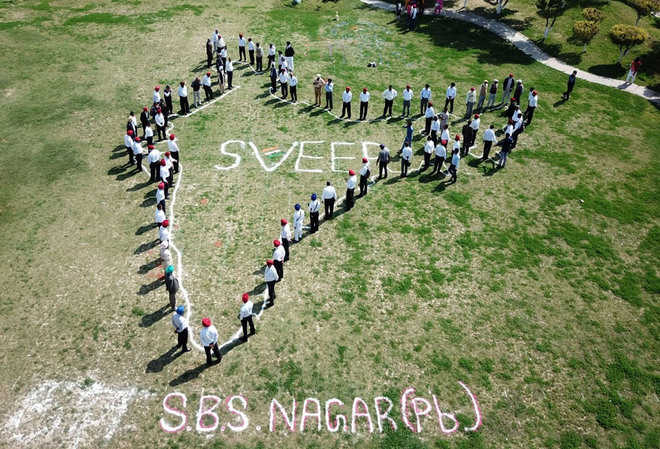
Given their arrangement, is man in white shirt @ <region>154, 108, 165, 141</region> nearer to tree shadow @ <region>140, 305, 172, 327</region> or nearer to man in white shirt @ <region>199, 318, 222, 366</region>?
tree shadow @ <region>140, 305, 172, 327</region>

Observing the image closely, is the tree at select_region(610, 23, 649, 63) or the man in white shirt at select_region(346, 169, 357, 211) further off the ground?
the tree at select_region(610, 23, 649, 63)

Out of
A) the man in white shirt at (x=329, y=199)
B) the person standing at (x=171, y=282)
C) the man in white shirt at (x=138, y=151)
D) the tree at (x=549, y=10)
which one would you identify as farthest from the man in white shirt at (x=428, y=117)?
the tree at (x=549, y=10)

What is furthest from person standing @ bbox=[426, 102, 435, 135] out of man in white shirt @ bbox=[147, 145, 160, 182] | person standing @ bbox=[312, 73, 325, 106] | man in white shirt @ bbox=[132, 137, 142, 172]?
man in white shirt @ bbox=[132, 137, 142, 172]

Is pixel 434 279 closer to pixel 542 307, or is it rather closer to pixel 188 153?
pixel 542 307

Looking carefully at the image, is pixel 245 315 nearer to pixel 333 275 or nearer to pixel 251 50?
pixel 333 275

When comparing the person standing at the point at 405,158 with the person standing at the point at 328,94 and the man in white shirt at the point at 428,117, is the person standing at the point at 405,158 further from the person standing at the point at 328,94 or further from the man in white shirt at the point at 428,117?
the person standing at the point at 328,94

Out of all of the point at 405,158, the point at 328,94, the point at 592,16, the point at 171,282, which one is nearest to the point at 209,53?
the point at 328,94
